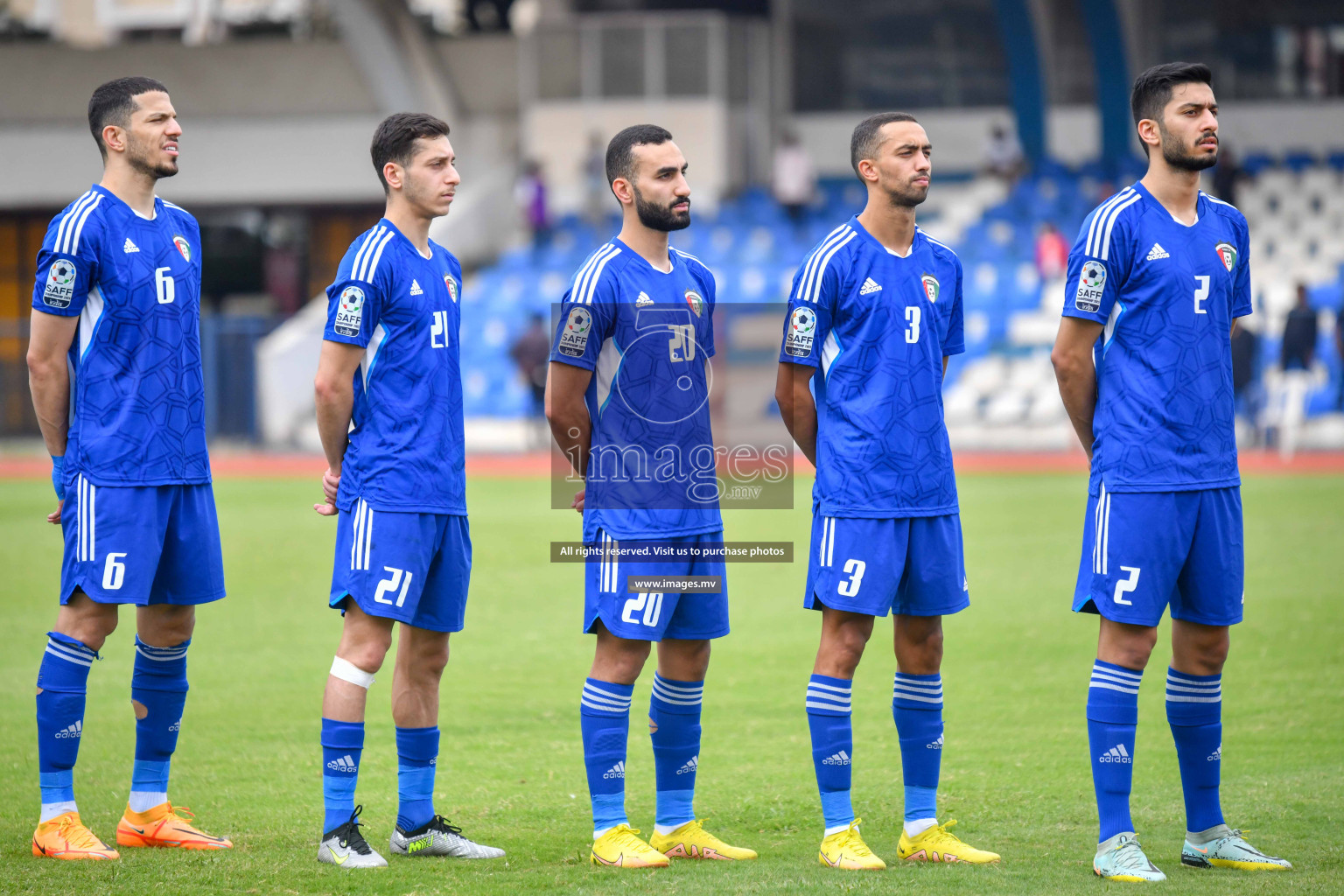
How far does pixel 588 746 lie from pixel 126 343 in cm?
211

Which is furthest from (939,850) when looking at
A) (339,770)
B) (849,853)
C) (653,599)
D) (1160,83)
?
(1160,83)

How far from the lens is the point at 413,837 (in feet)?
16.2

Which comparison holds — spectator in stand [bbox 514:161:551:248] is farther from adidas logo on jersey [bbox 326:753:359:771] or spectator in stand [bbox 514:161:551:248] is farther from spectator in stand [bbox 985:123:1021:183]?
adidas logo on jersey [bbox 326:753:359:771]

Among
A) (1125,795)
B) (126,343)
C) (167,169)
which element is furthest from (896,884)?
(167,169)

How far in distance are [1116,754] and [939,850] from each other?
65 centimetres

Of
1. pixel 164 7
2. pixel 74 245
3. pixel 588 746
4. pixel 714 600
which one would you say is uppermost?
pixel 164 7

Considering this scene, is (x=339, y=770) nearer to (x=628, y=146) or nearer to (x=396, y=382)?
(x=396, y=382)

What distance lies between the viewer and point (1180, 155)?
4730 millimetres

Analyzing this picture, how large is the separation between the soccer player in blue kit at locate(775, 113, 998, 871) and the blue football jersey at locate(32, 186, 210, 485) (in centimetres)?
213

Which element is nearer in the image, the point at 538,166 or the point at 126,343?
the point at 126,343

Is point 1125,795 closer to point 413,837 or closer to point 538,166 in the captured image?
point 413,837

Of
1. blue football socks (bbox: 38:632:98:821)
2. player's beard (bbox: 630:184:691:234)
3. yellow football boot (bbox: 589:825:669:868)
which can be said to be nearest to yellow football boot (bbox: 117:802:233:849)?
blue football socks (bbox: 38:632:98:821)

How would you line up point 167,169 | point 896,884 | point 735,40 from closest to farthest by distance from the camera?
point 896,884 < point 167,169 < point 735,40

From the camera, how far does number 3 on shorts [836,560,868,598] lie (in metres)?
4.73
